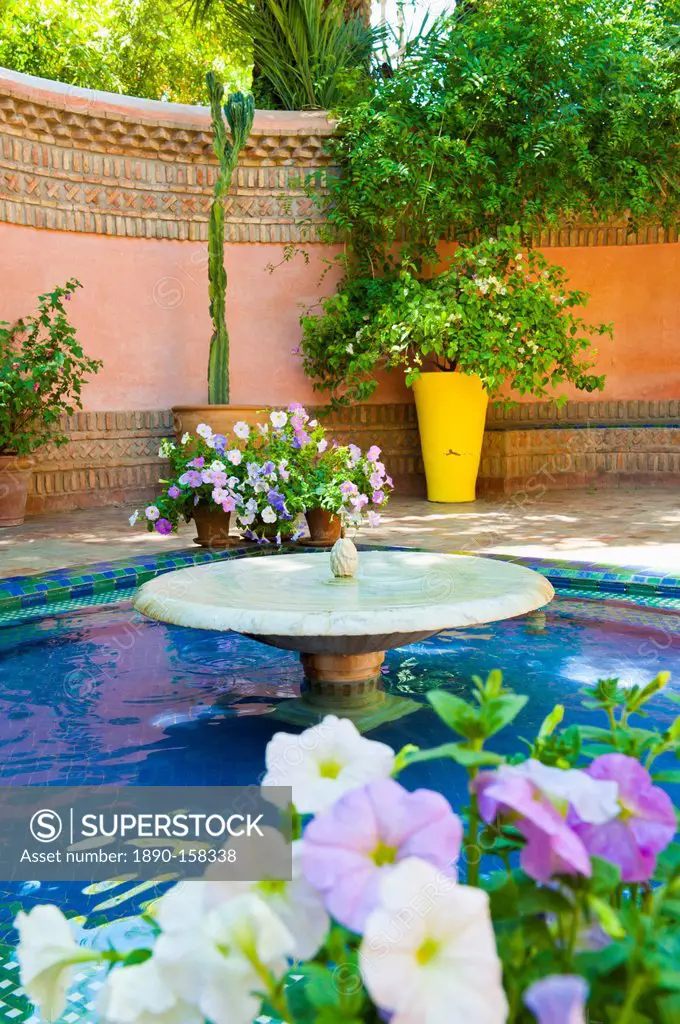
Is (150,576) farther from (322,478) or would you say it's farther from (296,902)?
(296,902)

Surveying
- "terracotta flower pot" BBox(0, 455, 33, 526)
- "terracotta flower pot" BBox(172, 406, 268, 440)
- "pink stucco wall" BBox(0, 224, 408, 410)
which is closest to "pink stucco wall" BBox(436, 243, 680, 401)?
"pink stucco wall" BBox(0, 224, 408, 410)

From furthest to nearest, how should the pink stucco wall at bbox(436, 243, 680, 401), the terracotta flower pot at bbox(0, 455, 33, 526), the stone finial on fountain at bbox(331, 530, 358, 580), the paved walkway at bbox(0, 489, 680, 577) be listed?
1. the pink stucco wall at bbox(436, 243, 680, 401)
2. the terracotta flower pot at bbox(0, 455, 33, 526)
3. the paved walkway at bbox(0, 489, 680, 577)
4. the stone finial on fountain at bbox(331, 530, 358, 580)

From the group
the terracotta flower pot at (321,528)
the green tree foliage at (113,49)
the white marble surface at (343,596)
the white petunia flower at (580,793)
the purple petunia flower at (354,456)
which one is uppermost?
the green tree foliage at (113,49)

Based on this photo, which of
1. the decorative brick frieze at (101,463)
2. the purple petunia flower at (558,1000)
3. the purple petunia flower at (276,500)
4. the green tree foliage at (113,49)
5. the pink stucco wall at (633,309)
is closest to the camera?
the purple petunia flower at (558,1000)

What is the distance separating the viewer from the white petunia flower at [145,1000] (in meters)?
0.50

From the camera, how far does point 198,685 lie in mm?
3740

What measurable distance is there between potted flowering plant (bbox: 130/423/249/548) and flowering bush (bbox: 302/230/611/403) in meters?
2.73

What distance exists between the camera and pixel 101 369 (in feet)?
28.4

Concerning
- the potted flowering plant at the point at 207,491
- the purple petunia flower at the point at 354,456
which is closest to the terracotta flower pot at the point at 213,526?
the potted flowering plant at the point at 207,491

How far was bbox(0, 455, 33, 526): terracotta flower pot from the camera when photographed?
7320mm

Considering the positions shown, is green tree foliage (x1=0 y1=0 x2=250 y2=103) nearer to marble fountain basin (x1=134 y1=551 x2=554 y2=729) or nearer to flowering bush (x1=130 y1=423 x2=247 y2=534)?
flowering bush (x1=130 y1=423 x2=247 y2=534)

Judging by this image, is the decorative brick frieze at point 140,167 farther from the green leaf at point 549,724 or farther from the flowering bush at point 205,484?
the green leaf at point 549,724

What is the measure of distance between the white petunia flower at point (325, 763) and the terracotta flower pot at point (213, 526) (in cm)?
523

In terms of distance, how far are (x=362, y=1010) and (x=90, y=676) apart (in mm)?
3500
